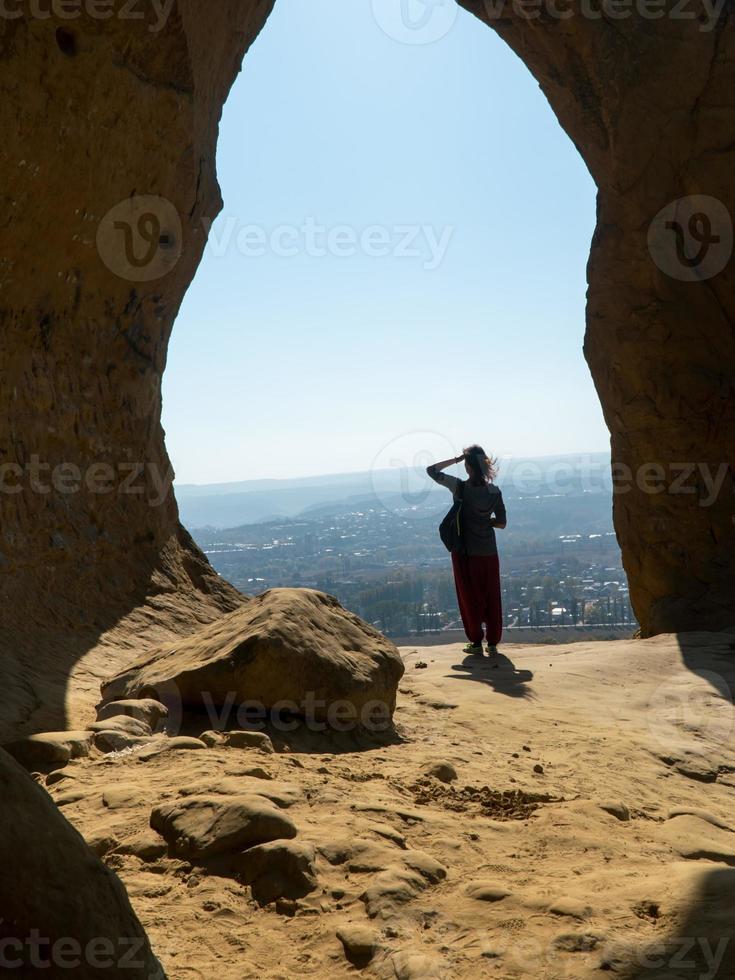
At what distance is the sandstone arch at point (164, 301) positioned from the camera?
6.12 meters

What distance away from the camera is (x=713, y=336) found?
10.7 m

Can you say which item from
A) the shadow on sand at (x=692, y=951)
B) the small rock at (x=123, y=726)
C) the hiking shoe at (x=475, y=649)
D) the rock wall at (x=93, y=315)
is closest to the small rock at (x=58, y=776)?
the small rock at (x=123, y=726)

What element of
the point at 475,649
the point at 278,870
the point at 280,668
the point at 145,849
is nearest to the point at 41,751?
the point at 145,849

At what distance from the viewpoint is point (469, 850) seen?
128 inches

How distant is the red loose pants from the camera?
7527 mm

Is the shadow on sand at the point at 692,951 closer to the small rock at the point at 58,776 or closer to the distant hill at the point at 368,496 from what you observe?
the small rock at the point at 58,776

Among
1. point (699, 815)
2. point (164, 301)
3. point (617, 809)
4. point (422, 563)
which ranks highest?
point (164, 301)

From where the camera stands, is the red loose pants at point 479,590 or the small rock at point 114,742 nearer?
the small rock at point 114,742

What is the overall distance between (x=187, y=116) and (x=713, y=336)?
6.73 metres

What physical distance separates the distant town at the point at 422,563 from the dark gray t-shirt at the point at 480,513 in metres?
15.6

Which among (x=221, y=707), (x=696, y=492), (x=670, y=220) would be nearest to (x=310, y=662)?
(x=221, y=707)

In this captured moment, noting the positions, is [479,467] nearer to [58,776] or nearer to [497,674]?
[497,674]

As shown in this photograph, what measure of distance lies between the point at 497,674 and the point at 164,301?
4.80 m

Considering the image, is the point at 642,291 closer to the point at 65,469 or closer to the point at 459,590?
the point at 459,590
